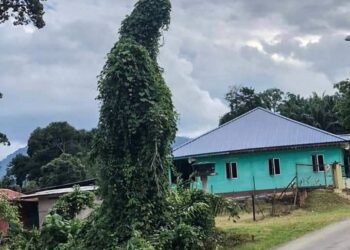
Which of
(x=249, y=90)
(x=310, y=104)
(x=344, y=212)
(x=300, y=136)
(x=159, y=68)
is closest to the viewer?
(x=159, y=68)

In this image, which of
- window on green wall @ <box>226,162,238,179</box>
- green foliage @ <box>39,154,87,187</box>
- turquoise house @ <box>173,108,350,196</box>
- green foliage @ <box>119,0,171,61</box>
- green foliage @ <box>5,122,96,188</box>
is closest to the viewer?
green foliage @ <box>119,0,171,61</box>

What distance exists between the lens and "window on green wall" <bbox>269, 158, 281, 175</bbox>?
3522cm

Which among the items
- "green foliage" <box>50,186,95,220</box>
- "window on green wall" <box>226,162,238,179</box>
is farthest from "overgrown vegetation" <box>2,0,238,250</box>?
"window on green wall" <box>226,162,238,179</box>

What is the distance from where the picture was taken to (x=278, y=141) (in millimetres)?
35094

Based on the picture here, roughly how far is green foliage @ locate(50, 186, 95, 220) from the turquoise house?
54.1 feet

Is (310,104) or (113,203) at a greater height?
(310,104)

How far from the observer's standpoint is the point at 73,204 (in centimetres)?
1703

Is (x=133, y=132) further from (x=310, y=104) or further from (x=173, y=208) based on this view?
(x=310, y=104)

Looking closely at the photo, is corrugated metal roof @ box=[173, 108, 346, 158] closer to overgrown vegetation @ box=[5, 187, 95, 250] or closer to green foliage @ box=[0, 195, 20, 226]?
green foliage @ box=[0, 195, 20, 226]

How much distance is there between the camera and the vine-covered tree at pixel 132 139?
14.2m

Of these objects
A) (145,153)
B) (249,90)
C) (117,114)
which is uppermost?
(249,90)

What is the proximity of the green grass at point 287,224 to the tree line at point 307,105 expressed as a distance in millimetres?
12760

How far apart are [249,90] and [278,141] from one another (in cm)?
2956

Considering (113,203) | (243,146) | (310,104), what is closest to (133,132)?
(113,203)
